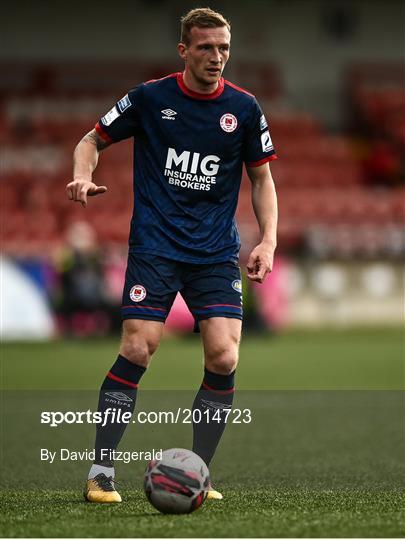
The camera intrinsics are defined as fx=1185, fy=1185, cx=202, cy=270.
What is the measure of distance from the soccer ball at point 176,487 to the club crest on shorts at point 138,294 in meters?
0.71

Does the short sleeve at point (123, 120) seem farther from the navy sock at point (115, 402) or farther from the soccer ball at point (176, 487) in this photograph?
the soccer ball at point (176, 487)

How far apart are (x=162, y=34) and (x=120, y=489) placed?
968 inches

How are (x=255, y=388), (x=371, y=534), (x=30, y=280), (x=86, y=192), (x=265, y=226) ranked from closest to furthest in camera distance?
(x=371, y=534)
(x=86, y=192)
(x=265, y=226)
(x=255, y=388)
(x=30, y=280)

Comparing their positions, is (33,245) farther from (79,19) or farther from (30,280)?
(79,19)

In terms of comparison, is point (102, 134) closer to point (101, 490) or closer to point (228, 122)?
point (228, 122)

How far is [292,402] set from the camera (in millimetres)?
9117

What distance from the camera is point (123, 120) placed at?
16.0ft

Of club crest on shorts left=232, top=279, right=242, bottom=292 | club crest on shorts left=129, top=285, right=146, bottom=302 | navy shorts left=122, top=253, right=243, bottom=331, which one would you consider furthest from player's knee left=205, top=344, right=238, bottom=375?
club crest on shorts left=129, top=285, right=146, bottom=302

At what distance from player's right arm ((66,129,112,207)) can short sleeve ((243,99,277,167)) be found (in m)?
0.59

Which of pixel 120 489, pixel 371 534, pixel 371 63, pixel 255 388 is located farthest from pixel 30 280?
pixel 371 63

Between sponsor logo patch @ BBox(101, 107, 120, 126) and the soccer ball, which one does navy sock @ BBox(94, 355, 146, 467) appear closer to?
the soccer ball

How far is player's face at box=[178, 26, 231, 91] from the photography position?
4.68 m

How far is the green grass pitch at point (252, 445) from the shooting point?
4023 mm

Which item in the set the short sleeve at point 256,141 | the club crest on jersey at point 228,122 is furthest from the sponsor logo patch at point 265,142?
the club crest on jersey at point 228,122
